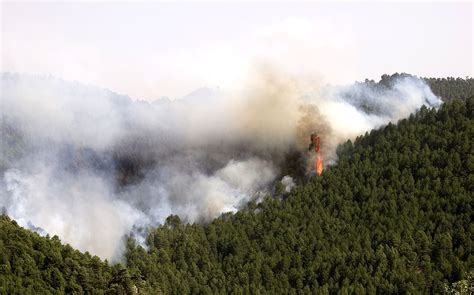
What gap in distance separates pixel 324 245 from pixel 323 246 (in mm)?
1066

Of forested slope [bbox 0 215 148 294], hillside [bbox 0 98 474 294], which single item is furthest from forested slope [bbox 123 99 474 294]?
forested slope [bbox 0 215 148 294]

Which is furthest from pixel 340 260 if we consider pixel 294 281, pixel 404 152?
pixel 404 152

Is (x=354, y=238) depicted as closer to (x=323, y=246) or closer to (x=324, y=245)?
(x=324, y=245)

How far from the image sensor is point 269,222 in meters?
190

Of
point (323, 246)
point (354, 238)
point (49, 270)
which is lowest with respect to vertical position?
point (49, 270)

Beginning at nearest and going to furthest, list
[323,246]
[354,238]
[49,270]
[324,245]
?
[49,270], [323,246], [354,238], [324,245]

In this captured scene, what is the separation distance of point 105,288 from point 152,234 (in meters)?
60.0

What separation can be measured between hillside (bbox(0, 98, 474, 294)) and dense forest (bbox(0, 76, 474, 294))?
288 millimetres

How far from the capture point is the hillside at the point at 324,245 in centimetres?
13488

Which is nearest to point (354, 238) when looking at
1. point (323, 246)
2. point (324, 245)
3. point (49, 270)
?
point (324, 245)

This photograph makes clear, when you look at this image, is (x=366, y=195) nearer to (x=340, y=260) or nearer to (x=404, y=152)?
(x=404, y=152)

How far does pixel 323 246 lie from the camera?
556 ft

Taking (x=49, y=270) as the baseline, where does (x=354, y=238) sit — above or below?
above

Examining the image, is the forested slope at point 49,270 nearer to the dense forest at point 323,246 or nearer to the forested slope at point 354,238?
the dense forest at point 323,246
